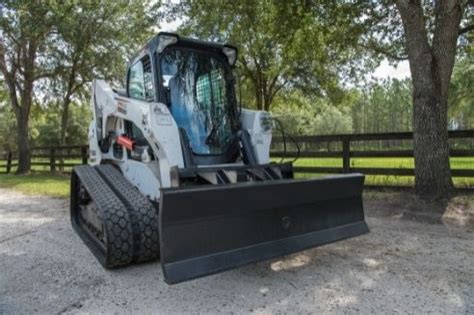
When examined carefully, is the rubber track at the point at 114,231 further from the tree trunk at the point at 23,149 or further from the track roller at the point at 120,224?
the tree trunk at the point at 23,149

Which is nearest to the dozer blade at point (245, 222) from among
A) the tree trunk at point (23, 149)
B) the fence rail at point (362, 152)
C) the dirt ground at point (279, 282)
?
the dirt ground at point (279, 282)

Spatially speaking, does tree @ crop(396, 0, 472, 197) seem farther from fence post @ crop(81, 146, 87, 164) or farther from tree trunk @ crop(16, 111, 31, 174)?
tree trunk @ crop(16, 111, 31, 174)

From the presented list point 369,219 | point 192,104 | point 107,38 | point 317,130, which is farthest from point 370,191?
point 317,130

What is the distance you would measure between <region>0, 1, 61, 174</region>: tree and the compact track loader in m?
10.2

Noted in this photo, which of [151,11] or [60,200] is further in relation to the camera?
[151,11]

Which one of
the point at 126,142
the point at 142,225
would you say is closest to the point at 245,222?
the point at 142,225

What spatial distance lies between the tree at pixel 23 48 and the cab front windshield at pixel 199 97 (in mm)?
11036

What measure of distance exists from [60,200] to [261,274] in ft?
19.9

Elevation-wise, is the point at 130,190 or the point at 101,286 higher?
the point at 130,190

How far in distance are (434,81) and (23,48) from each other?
1508 centimetres

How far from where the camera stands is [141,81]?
458cm

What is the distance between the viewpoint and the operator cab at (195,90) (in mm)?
4152

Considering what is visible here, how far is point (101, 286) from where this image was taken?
339cm

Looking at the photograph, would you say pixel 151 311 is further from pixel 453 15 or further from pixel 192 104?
pixel 453 15
